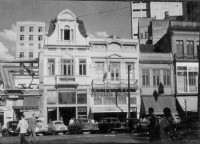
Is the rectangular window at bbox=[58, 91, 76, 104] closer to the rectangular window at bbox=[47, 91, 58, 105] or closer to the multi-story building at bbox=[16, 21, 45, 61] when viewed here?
the rectangular window at bbox=[47, 91, 58, 105]

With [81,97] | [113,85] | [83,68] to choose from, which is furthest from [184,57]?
[81,97]

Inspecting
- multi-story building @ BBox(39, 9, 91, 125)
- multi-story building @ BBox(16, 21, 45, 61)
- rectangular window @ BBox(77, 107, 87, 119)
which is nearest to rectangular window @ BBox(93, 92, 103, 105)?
multi-story building @ BBox(39, 9, 91, 125)

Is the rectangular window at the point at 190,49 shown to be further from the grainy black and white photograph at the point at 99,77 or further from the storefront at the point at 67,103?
the storefront at the point at 67,103

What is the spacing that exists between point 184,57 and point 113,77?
7.78 meters

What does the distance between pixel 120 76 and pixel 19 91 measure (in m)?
10.4

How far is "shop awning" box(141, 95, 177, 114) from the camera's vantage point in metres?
37.2

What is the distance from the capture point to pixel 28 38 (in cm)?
7588

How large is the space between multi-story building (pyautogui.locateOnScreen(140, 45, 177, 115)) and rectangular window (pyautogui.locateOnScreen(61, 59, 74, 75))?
7302mm

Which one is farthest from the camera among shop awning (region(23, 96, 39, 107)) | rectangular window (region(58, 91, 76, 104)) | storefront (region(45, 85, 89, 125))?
shop awning (region(23, 96, 39, 107))

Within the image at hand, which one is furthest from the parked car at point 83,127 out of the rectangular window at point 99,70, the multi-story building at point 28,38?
the multi-story building at point 28,38

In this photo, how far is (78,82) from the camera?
123 feet

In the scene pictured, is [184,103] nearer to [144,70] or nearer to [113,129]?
[144,70]

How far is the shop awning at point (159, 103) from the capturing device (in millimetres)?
37156

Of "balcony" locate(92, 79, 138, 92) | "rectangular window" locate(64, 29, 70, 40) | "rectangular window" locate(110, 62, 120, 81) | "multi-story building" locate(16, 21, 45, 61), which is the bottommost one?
"balcony" locate(92, 79, 138, 92)
